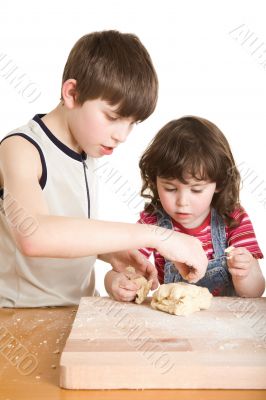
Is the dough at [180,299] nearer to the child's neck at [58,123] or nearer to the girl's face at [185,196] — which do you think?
the girl's face at [185,196]

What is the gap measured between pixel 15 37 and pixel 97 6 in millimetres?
441

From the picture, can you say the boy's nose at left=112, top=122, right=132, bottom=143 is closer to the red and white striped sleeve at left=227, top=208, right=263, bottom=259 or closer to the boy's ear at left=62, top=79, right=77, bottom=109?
the boy's ear at left=62, top=79, right=77, bottom=109

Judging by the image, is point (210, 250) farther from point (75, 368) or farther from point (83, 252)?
point (75, 368)

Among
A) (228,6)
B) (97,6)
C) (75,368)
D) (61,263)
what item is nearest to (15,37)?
(97,6)

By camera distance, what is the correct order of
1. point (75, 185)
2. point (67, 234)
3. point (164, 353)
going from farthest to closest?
point (75, 185) → point (67, 234) → point (164, 353)

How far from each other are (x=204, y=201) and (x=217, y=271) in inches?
9.0

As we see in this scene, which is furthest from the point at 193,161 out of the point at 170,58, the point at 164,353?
the point at 170,58

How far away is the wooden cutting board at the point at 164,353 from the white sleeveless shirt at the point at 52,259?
0.41 metres

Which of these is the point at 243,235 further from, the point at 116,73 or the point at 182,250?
the point at 116,73

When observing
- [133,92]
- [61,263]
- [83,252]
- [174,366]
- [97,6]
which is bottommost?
[61,263]

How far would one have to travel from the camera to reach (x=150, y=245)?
123 cm

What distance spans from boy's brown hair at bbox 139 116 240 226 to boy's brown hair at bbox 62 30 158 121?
0.23m

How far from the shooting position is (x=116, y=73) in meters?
1.38

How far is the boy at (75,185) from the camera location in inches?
45.5
